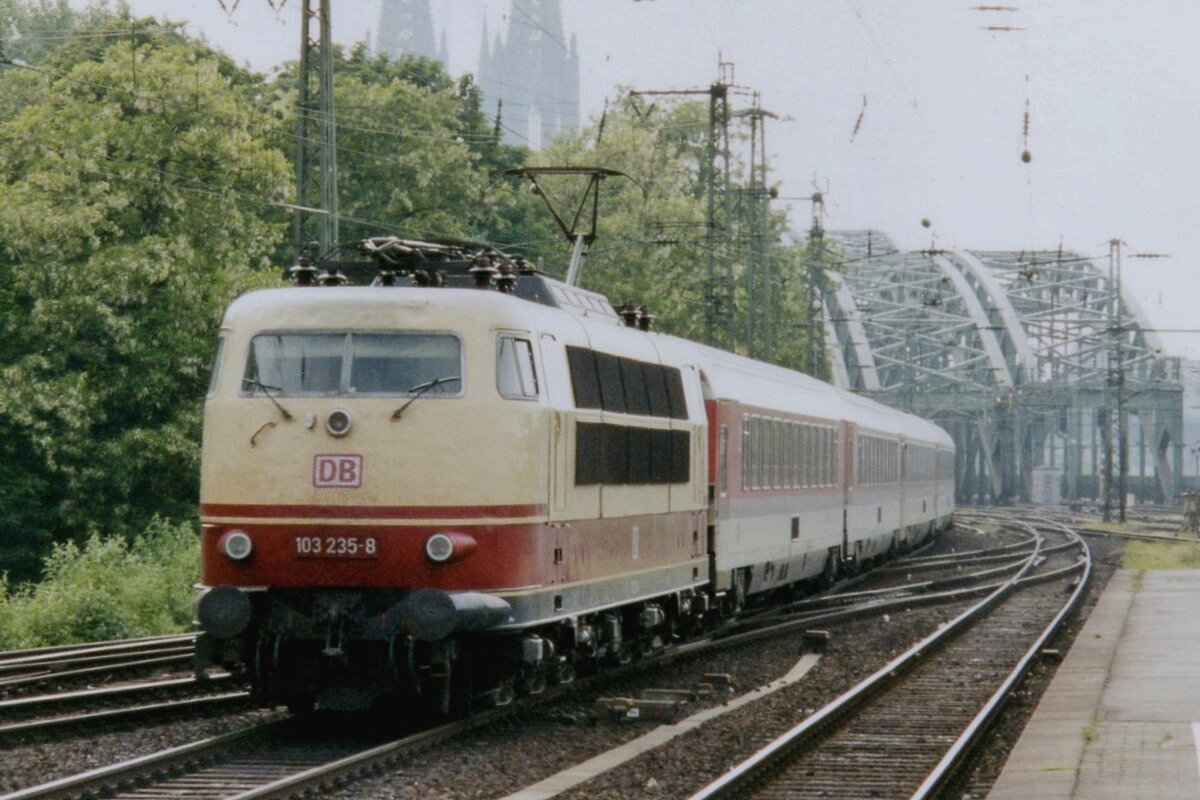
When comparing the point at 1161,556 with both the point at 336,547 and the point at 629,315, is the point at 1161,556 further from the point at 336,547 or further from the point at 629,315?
the point at 336,547

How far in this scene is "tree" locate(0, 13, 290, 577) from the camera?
38.0 metres

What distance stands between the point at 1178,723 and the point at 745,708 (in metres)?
3.60

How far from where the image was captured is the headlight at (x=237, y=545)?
14203 mm

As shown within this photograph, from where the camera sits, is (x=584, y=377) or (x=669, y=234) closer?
(x=584, y=377)

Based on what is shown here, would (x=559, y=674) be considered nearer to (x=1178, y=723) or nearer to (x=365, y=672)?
(x=365, y=672)

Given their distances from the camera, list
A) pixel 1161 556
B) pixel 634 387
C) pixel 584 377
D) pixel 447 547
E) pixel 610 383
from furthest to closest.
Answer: pixel 1161 556, pixel 634 387, pixel 610 383, pixel 584 377, pixel 447 547

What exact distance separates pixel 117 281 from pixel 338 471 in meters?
25.4

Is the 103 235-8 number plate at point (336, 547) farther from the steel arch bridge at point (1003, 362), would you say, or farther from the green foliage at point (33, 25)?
the steel arch bridge at point (1003, 362)

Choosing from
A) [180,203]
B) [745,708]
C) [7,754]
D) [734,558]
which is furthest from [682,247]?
[7,754]

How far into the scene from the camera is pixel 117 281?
38.2m

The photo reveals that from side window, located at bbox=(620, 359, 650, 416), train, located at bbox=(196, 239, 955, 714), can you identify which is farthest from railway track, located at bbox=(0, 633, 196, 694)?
side window, located at bbox=(620, 359, 650, 416)

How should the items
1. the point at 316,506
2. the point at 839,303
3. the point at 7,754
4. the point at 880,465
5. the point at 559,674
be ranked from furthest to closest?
the point at 839,303 < the point at 880,465 < the point at 559,674 < the point at 316,506 < the point at 7,754

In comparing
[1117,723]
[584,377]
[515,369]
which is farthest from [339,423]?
[1117,723]

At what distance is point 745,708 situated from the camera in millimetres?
16922
